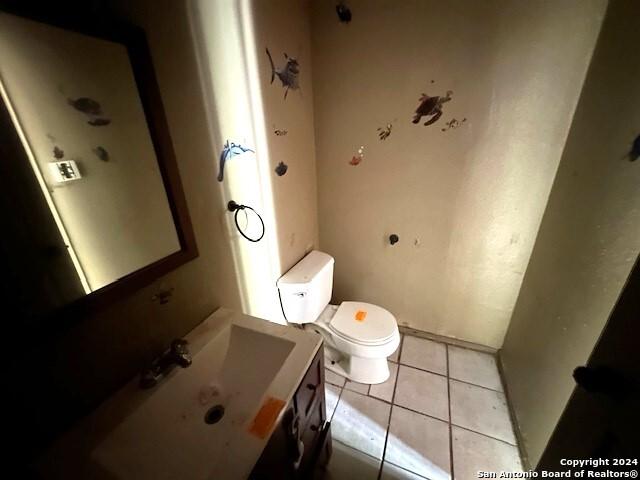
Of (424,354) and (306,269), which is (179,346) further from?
(424,354)

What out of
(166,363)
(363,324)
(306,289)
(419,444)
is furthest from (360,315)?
(166,363)

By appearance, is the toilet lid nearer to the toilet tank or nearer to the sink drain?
the toilet tank

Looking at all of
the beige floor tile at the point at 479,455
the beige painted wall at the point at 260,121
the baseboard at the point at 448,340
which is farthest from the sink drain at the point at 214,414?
the baseboard at the point at 448,340

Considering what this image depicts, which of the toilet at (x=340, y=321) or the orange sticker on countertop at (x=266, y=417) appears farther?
the toilet at (x=340, y=321)

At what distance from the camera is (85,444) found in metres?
0.58

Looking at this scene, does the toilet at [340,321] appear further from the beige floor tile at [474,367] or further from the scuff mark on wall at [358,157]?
the scuff mark on wall at [358,157]

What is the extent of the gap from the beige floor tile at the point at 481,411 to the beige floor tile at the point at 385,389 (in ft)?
1.10

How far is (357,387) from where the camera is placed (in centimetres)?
158

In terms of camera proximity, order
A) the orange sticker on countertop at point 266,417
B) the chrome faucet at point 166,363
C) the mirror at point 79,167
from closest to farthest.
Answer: the mirror at point 79,167 → the orange sticker on countertop at point 266,417 → the chrome faucet at point 166,363

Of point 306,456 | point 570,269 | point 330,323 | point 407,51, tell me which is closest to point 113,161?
point 306,456

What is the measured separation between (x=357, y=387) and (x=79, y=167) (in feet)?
5.48

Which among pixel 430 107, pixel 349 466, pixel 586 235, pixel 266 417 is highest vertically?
pixel 430 107

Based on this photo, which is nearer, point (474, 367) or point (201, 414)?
point (201, 414)

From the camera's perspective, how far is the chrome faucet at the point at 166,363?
28.4 inches
